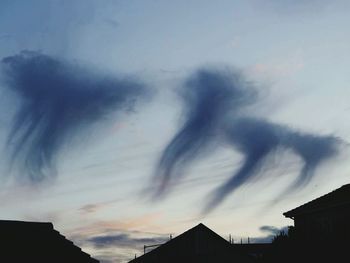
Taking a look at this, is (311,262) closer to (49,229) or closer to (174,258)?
(174,258)

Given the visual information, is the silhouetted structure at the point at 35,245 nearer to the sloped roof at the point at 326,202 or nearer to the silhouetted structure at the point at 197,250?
the silhouetted structure at the point at 197,250

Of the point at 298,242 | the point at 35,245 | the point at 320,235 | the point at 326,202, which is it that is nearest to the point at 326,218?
the point at 326,202

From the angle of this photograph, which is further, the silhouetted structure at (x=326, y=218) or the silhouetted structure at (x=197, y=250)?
the silhouetted structure at (x=197, y=250)

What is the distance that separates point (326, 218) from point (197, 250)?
38.9 feet

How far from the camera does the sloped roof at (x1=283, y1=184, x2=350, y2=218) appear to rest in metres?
31.9

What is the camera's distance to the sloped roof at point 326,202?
31873mm

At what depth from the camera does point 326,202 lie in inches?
1314

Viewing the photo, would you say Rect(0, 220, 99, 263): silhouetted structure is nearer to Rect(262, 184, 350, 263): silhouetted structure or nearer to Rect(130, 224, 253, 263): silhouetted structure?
Rect(262, 184, 350, 263): silhouetted structure

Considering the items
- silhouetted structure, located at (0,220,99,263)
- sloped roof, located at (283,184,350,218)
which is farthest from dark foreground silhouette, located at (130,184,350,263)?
silhouetted structure, located at (0,220,99,263)

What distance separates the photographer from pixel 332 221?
32.9 metres

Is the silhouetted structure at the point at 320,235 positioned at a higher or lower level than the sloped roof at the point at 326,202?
lower

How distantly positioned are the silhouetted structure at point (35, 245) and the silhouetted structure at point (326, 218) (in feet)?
62.9

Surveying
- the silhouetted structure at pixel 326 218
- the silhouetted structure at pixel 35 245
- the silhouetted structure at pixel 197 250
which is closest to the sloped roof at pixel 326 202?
the silhouetted structure at pixel 326 218

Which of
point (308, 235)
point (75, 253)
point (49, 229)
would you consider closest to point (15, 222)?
point (49, 229)
